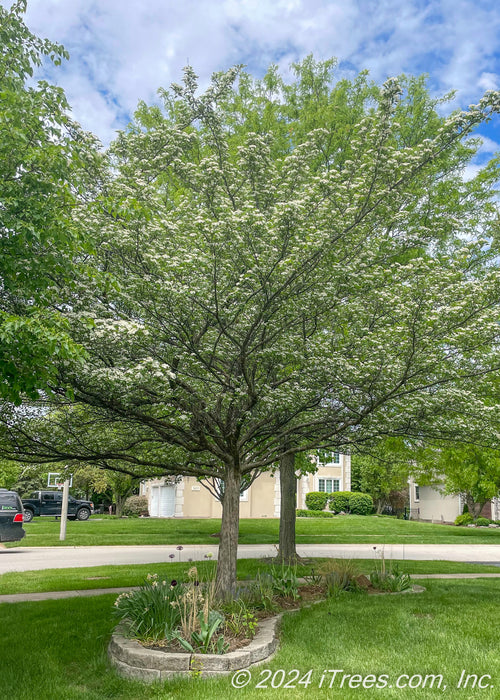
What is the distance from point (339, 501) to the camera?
137ft

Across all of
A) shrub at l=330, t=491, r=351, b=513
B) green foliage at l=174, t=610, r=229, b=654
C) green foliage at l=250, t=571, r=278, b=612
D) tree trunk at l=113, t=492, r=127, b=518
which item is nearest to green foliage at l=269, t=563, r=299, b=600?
green foliage at l=250, t=571, r=278, b=612

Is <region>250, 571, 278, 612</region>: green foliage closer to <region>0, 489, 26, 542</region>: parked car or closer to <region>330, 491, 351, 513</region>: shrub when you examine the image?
<region>0, 489, 26, 542</region>: parked car

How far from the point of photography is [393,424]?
9062 millimetres

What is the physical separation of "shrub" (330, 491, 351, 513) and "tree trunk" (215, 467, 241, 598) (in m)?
34.0

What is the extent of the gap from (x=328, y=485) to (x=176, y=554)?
2708cm

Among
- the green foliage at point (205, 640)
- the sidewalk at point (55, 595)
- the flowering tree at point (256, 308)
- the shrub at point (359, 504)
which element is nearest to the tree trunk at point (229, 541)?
the flowering tree at point (256, 308)

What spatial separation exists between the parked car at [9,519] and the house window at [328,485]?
1063 inches

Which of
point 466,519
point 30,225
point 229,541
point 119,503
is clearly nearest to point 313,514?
point 466,519

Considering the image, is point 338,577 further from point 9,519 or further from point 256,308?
point 9,519

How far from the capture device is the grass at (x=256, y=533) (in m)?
22.3

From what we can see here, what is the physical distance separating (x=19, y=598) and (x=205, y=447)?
15.3ft

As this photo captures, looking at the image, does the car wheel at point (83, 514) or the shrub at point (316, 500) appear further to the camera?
the shrub at point (316, 500)

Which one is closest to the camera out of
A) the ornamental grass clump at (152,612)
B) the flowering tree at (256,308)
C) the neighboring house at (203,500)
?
the ornamental grass clump at (152,612)

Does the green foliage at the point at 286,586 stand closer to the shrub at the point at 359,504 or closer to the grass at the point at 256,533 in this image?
the grass at the point at 256,533
